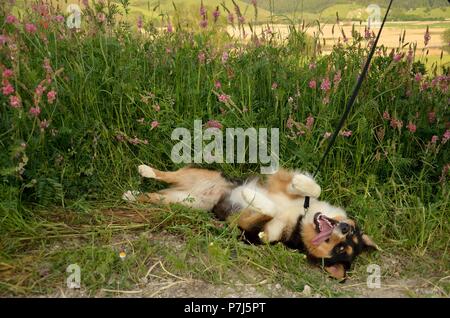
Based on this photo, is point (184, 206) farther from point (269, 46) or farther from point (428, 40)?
point (428, 40)

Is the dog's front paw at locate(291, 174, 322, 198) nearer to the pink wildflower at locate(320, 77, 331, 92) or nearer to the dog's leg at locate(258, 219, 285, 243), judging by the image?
the dog's leg at locate(258, 219, 285, 243)

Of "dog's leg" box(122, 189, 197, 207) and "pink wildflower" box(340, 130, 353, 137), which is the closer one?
"dog's leg" box(122, 189, 197, 207)

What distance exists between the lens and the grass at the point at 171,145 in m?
3.52

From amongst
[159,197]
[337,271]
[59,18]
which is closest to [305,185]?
[337,271]

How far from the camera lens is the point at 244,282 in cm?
343

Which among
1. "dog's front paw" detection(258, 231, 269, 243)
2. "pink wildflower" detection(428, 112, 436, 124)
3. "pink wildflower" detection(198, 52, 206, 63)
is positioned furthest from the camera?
"pink wildflower" detection(198, 52, 206, 63)

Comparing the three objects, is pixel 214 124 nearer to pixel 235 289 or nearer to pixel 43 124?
pixel 43 124

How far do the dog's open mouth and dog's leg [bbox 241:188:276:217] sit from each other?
0.34 metres

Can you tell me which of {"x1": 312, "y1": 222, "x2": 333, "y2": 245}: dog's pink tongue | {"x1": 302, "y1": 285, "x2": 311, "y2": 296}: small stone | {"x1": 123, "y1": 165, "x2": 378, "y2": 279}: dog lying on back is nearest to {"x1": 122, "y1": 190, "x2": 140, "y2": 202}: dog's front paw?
{"x1": 123, "y1": 165, "x2": 378, "y2": 279}: dog lying on back

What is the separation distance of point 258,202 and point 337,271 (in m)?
0.78

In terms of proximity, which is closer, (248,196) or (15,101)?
(15,101)

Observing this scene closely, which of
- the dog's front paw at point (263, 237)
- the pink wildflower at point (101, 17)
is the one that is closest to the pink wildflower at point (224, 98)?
the dog's front paw at point (263, 237)

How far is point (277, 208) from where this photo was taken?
412 centimetres

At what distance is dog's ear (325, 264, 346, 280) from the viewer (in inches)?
140
